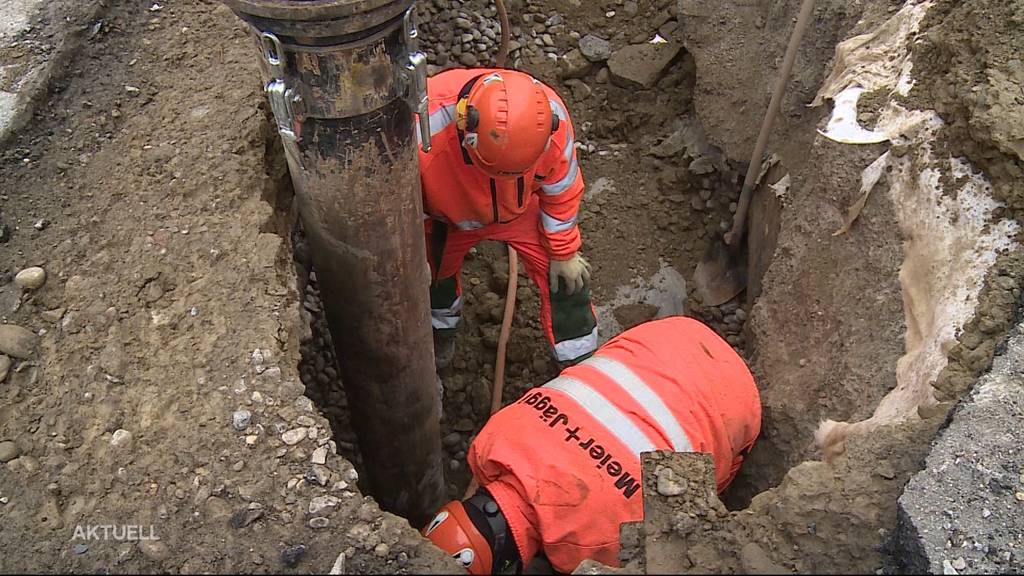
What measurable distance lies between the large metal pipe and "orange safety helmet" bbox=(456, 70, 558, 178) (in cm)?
51

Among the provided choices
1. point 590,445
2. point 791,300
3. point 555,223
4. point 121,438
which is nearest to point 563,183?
point 555,223

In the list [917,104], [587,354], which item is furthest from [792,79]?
[587,354]

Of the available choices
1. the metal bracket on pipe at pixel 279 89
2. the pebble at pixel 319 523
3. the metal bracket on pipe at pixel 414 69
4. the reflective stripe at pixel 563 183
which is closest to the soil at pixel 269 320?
the pebble at pixel 319 523

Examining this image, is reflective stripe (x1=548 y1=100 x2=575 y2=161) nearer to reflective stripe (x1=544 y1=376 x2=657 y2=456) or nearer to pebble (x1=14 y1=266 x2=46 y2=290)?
reflective stripe (x1=544 y1=376 x2=657 y2=456)

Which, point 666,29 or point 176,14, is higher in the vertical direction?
point 176,14

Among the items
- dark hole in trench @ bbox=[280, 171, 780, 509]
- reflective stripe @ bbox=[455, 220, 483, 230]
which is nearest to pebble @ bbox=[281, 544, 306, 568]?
dark hole in trench @ bbox=[280, 171, 780, 509]

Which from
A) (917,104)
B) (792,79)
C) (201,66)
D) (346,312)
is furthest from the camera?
(792,79)

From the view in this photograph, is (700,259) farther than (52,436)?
Yes

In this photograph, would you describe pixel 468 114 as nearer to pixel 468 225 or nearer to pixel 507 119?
pixel 507 119

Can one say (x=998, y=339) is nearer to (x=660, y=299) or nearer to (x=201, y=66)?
(x=660, y=299)

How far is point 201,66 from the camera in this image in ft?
9.93

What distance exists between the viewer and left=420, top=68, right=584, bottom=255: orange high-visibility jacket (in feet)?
9.37

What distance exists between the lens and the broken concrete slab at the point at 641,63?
4496 mm

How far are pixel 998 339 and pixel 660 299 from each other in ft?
6.81
